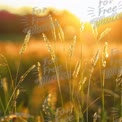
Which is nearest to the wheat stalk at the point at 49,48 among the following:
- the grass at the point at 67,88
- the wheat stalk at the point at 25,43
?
the grass at the point at 67,88

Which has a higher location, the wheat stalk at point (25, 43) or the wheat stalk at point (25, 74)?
the wheat stalk at point (25, 43)

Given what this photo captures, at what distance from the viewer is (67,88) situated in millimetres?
3611

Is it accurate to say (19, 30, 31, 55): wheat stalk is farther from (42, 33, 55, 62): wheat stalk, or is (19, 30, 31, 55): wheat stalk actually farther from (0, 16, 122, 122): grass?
(42, 33, 55, 62): wheat stalk

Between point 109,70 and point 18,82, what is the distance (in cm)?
77

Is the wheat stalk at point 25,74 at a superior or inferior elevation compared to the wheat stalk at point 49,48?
inferior

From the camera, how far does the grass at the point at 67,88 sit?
3494mm

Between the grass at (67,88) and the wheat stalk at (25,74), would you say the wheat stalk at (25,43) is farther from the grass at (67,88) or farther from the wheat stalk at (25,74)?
the wheat stalk at (25,74)

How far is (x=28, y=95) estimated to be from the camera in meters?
3.53

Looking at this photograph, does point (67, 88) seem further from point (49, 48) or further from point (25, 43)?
point (25, 43)

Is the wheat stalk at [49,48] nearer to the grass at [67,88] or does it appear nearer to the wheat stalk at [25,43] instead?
the grass at [67,88]

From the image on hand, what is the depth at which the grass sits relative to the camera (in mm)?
3494

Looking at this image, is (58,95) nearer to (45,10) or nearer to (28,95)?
(28,95)

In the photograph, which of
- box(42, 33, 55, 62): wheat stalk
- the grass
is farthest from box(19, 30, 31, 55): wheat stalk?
box(42, 33, 55, 62): wheat stalk

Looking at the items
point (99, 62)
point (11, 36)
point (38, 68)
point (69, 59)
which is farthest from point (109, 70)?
point (11, 36)
